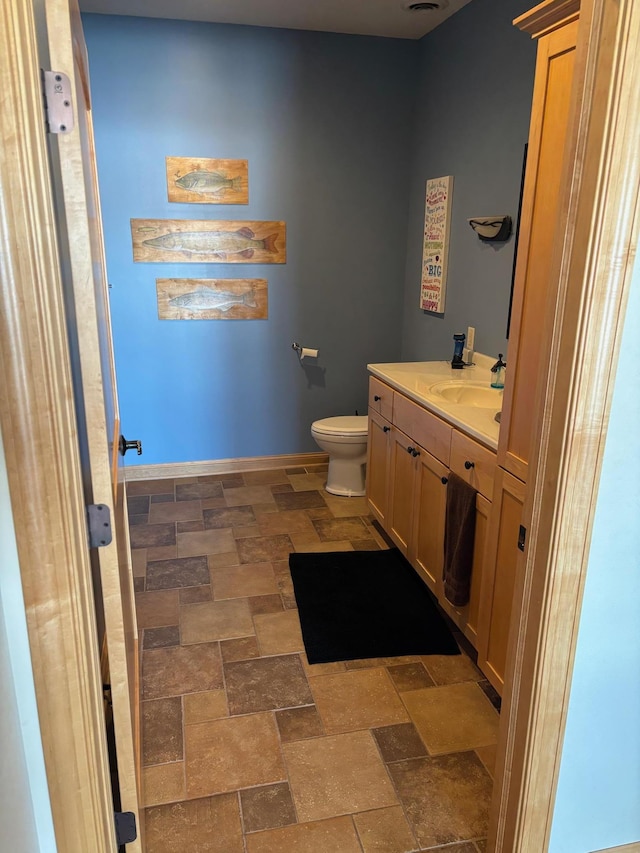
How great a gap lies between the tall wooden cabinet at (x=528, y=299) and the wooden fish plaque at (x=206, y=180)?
252 centimetres

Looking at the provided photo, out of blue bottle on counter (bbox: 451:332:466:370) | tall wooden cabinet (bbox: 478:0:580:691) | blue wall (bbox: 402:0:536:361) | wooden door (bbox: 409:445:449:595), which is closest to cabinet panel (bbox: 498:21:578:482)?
tall wooden cabinet (bbox: 478:0:580:691)

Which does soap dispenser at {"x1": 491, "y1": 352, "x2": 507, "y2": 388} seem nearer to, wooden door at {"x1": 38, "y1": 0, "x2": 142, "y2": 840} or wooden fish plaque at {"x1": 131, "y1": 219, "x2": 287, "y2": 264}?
wooden fish plaque at {"x1": 131, "y1": 219, "x2": 287, "y2": 264}

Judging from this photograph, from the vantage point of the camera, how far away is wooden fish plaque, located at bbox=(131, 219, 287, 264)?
13.1ft

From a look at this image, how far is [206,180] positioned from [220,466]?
1.88 metres

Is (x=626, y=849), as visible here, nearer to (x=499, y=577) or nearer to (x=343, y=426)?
(x=499, y=577)

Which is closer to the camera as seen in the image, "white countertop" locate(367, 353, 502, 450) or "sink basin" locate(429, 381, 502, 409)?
"white countertop" locate(367, 353, 502, 450)

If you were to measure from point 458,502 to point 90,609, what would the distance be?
5.32 feet

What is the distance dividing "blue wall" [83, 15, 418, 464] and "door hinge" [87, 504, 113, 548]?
3.07m

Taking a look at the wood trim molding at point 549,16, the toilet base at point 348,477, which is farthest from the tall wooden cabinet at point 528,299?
the toilet base at point 348,477

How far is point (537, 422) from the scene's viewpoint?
4.32 ft

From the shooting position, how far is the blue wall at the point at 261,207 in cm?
380

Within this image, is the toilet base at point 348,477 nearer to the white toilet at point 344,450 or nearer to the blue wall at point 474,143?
the white toilet at point 344,450

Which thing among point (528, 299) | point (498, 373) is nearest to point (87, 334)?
point (528, 299)

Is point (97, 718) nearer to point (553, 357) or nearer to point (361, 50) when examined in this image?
point (553, 357)
